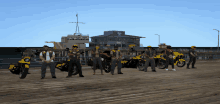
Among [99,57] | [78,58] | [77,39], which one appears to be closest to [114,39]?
[77,39]

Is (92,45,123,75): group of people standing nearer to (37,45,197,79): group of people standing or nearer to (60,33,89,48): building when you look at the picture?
(37,45,197,79): group of people standing

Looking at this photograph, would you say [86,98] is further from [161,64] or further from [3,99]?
[161,64]

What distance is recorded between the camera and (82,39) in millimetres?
59406

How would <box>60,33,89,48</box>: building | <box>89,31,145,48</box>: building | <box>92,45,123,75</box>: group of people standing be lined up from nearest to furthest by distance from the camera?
1. <box>92,45,123,75</box>: group of people standing
2. <box>60,33,89,48</box>: building
3. <box>89,31,145,48</box>: building

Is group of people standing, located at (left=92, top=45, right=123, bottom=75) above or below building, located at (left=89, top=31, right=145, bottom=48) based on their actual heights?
below

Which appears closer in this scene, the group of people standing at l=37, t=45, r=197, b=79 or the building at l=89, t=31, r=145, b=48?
the group of people standing at l=37, t=45, r=197, b=79

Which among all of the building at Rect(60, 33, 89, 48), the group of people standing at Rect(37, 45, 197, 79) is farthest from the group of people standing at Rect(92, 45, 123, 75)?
the building at Rect(60, 33, 89, 48)

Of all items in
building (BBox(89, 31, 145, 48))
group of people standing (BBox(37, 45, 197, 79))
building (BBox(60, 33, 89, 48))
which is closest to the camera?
group of people standing (BBox(37, 45, 197, 79))

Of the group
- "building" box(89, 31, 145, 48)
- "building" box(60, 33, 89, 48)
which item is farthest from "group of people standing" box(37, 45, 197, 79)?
"building" box(89, 31, 145, 48)

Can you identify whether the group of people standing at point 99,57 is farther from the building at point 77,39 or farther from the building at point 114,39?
the building at point 114,39

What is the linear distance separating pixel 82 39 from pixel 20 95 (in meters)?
53.0

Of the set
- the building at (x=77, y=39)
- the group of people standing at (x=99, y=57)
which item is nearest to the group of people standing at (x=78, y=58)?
the group of people standing at (x=99, y=57)

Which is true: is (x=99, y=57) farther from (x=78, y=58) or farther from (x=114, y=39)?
(x=114, y=39)

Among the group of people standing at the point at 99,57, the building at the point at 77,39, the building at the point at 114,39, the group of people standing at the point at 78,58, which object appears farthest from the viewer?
the building at the point at 114,39
